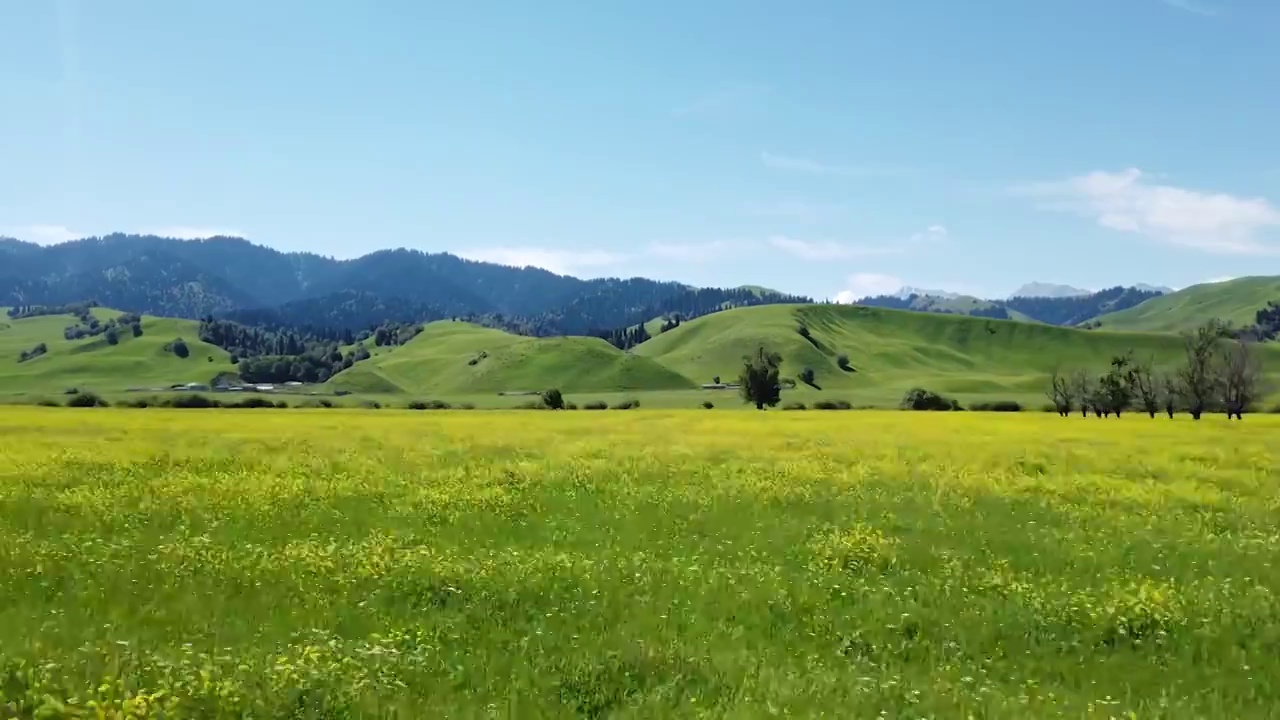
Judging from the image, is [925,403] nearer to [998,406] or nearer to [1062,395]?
[998,406]

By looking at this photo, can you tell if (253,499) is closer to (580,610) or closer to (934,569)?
(580,610)

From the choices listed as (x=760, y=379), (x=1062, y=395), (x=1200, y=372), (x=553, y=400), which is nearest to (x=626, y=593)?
(x=1200, y=372)

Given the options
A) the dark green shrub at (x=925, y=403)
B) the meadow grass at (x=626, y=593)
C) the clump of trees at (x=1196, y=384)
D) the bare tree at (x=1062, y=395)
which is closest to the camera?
the meadow grass at (x=626, y=593)

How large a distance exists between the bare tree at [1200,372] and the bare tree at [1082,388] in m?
17.8

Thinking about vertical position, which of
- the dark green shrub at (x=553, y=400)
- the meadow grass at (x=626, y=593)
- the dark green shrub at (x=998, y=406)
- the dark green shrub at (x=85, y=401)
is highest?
the dark green shrub at (x=85, y=401)

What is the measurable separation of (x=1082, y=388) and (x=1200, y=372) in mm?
27235

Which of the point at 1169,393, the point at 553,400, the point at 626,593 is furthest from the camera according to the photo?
the point at 553,400

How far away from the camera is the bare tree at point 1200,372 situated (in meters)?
115

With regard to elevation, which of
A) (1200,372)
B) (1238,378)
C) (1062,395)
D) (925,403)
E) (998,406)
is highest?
(1200,372)

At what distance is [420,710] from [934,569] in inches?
516

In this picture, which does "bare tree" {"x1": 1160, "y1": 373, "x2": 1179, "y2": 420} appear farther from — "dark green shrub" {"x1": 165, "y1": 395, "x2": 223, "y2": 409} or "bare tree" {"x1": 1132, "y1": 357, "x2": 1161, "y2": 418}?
"dark green shrub" {"x1": 165, "y1": 395, "x2": 223, "y2": 409}

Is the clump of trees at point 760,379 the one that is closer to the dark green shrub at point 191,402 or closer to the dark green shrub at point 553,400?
the dark green shrub at point 553,400

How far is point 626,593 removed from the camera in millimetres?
17344

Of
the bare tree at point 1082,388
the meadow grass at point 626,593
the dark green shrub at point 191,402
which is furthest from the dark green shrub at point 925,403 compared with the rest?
the meadow grass at point 626,593
